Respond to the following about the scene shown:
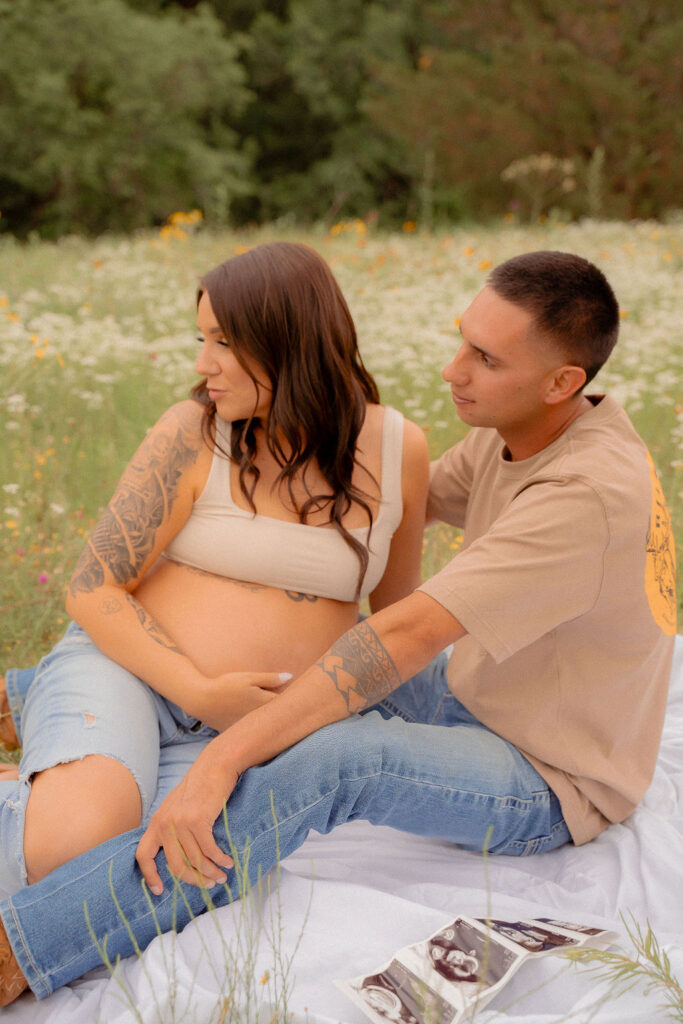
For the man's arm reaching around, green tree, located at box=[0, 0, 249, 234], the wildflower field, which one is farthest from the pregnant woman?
green tree, located at box=[0, 0, 249, 234]

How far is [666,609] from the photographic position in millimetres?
2211

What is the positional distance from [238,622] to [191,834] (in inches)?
25.7

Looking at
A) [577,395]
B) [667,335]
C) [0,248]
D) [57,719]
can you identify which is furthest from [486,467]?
[0,248]

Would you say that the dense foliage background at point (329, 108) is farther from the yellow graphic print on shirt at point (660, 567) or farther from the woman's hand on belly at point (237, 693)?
the woman's hand on belly at point (237, 693)

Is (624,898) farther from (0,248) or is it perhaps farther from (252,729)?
(0,248)

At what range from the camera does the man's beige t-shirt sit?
77.5 inches

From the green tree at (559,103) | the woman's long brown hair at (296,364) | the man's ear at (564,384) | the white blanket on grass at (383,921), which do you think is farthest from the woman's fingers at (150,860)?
the green tree at (559,103)

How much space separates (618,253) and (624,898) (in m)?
6.85

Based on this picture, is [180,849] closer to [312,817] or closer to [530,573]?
[312,817]

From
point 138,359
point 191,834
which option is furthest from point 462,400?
point 138,359

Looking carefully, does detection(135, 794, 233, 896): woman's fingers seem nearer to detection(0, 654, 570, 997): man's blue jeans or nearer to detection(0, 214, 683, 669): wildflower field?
detection(0, 654, 570, 997): man's blue jeans

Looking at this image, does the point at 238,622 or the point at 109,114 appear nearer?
the point at 238,622

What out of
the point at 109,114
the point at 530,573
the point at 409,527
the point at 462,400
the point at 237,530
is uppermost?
the point at 109,114

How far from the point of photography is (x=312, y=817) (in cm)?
201
